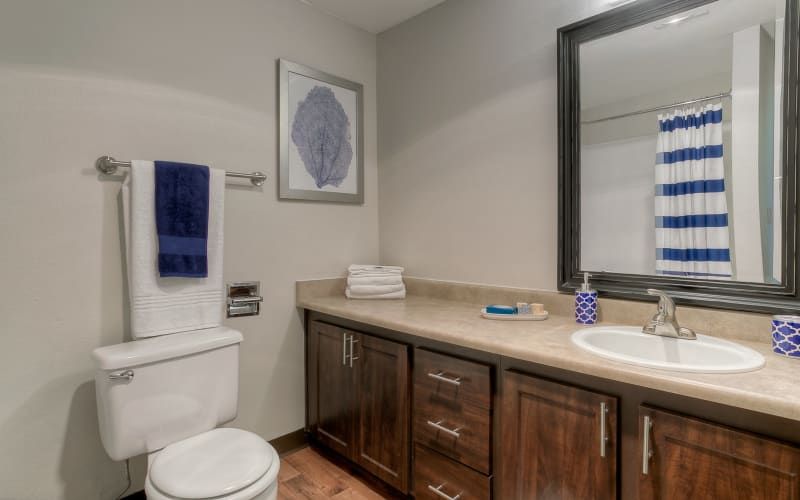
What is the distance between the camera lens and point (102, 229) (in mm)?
1562

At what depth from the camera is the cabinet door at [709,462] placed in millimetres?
838

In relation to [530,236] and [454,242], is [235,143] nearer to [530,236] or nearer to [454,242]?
[454,242]

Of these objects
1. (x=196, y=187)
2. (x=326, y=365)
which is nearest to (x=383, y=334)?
(x=326, y=365)

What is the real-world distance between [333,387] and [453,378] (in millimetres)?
766

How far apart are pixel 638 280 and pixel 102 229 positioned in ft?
6.65

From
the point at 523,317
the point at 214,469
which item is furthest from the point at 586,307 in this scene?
the point at 214,469

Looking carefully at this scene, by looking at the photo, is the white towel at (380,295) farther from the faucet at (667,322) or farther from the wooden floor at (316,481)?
the faucet at (667,322)

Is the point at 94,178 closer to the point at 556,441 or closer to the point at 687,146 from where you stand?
the point at 556,441

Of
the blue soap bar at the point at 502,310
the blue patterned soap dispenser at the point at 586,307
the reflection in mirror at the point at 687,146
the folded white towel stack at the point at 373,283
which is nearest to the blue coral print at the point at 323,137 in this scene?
the folded white towel stack at the point at 373,283

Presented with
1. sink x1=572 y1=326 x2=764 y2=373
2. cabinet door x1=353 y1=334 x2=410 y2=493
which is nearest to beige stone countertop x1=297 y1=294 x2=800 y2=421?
sink x1=572 y1=326 x2=764 y2=373

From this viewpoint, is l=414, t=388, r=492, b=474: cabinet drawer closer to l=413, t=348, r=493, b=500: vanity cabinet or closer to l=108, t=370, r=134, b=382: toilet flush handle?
l=413, t=348, r=493, b=500: vanity cabinet

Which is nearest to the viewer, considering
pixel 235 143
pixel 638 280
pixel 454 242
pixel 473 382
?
pixel 473 382

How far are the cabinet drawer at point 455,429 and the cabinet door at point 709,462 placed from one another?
461 mm

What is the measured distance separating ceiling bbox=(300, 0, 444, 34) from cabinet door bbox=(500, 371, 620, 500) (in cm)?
194
